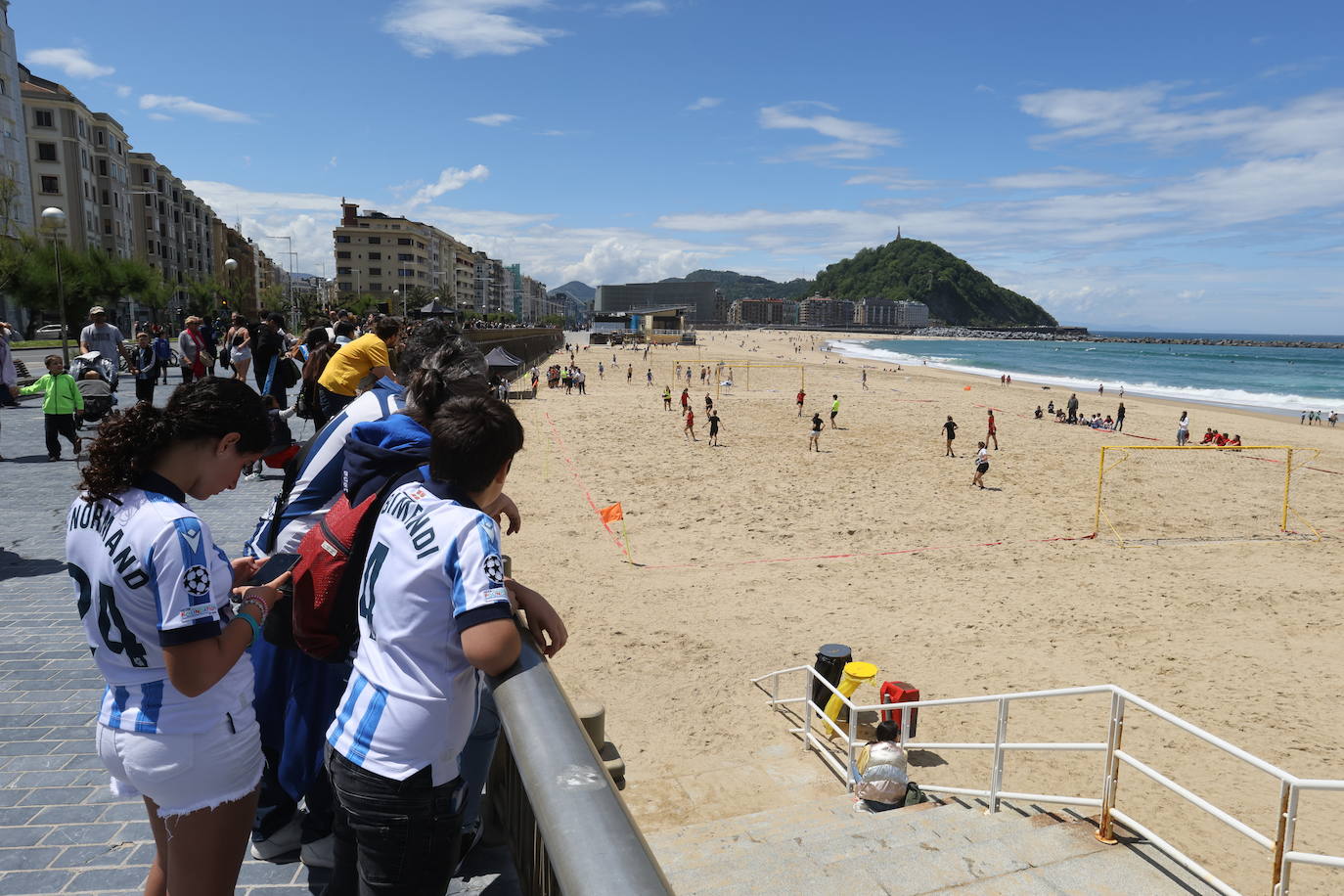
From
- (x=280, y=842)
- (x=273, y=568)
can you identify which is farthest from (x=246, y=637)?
(x=280, y=842)

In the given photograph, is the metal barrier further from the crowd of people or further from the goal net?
the goal net

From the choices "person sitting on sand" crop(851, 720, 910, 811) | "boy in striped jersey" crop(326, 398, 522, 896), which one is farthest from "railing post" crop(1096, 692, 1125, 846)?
"boy in striped jersey" crop(326, 398, 522, 896)

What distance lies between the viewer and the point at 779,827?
20.2 ft

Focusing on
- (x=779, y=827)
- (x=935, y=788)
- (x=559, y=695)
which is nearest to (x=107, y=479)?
(x=559, y=695)

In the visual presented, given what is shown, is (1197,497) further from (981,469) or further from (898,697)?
(898,697)

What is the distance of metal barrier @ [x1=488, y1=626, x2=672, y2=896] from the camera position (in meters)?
1.08

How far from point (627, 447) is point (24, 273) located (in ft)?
96.9

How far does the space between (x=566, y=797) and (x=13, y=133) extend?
204 ft

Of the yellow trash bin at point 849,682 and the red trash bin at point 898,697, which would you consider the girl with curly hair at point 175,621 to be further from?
the yellow trash bin at point 849,682

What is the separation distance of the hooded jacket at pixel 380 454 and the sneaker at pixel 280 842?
1373 mm

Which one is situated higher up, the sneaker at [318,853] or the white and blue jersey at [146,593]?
the white and blue jersey at [146,593]

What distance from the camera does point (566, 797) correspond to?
1.23 metres

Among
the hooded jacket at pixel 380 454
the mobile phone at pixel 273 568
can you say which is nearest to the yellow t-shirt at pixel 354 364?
the hooded jacket at pixel 380 454

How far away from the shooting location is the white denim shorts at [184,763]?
1.95 meters
